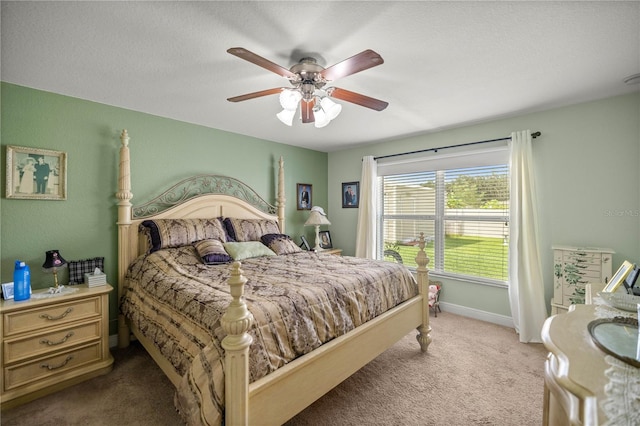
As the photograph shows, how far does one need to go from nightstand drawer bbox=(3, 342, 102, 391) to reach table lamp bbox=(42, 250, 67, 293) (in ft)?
1.63

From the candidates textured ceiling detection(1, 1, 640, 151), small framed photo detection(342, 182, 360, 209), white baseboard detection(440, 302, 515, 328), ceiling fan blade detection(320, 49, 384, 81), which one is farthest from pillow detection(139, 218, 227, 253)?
white baseboard detection(440, 302, 515, 328)

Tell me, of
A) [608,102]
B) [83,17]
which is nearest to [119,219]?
[83,17]

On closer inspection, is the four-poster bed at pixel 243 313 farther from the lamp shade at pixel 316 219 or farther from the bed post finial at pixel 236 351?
the lamp shade at pixel 316 219

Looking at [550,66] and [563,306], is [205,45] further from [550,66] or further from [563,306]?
[563,306]

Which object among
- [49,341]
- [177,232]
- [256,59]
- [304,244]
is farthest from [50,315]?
[304,244]

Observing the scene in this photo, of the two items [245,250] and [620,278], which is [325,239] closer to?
[245,250]

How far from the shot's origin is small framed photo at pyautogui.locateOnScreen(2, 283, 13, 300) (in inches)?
79.7

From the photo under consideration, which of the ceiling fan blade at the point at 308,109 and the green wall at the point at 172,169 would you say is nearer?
the ceiling fan blade at the point at 308,109

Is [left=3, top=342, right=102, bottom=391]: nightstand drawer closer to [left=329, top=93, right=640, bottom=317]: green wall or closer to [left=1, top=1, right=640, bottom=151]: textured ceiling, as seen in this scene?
[left=1, top=1, right=640, bottom=151]: textured ceiling

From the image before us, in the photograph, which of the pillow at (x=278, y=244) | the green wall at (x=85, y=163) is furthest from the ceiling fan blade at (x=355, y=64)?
the green wall at (x=85, y=163)

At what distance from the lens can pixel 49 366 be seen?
204 centimetres

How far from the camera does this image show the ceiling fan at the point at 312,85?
4.94 feet

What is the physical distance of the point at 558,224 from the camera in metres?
2.91

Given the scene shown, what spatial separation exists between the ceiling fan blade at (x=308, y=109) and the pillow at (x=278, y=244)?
1.57 metres
